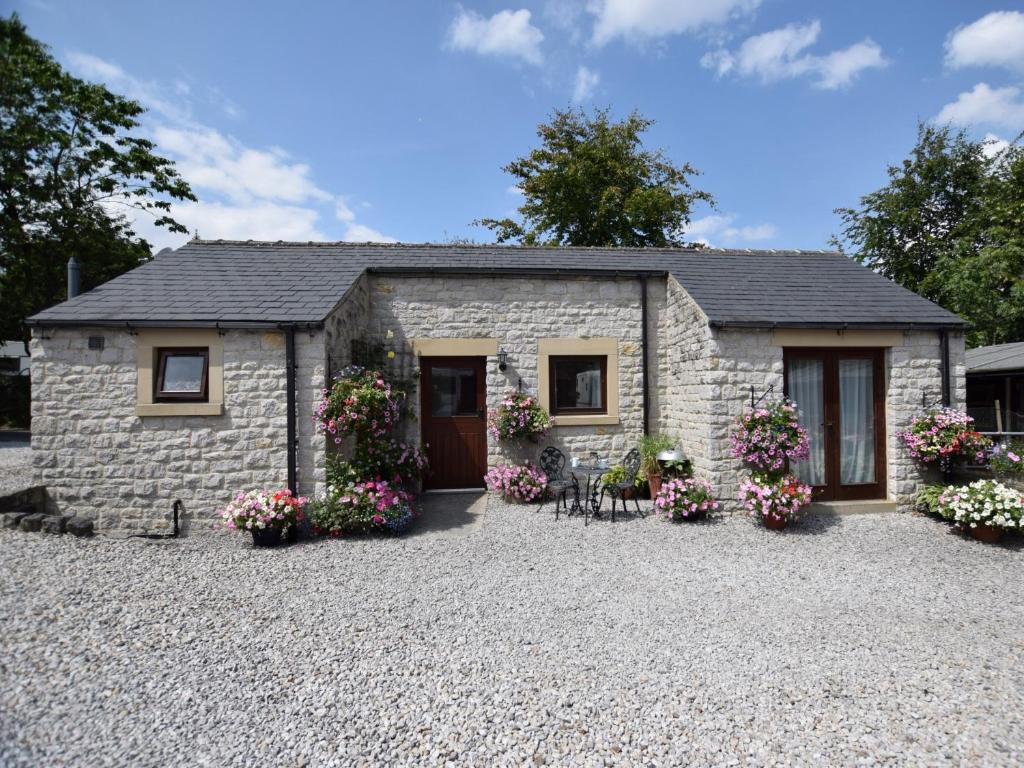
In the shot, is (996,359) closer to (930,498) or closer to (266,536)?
(930,498)

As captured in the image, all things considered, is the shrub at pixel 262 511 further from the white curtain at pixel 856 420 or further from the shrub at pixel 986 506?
the shrub at pixel 986 506

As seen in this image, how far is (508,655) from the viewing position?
3.34m

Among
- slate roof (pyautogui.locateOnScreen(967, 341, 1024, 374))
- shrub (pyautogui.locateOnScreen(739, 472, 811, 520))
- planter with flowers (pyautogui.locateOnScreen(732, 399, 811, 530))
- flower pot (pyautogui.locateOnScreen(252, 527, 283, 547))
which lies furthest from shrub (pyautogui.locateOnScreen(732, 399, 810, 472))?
slate roof (pyautogui.locateOnScreen(967, 341, 1024, 374))

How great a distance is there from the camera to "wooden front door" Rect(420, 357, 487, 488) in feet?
27.2

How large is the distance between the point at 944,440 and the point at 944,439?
0.05 feet

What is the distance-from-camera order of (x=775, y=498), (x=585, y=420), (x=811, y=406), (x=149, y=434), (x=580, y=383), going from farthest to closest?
(x=580, y=383), (x=585, y=420), (x=811, y=406), (x=149, y=434), (x=775, y=498)

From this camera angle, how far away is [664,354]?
27.8 feet

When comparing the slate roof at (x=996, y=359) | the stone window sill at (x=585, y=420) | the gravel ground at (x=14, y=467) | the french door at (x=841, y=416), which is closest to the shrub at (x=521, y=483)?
the stone window sill at (x=585, y=420)

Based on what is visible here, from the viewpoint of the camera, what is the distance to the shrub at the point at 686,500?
650 centimetres

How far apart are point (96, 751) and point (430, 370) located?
6.29m

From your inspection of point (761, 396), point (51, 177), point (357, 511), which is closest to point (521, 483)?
point (357, 511)

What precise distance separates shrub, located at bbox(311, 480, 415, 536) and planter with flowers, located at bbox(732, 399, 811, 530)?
4584mm

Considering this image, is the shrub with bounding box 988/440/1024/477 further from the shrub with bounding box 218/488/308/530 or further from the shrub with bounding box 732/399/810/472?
the shrub with bounding box 218/488/308/530

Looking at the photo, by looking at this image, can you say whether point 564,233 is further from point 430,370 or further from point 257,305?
point 257,305
